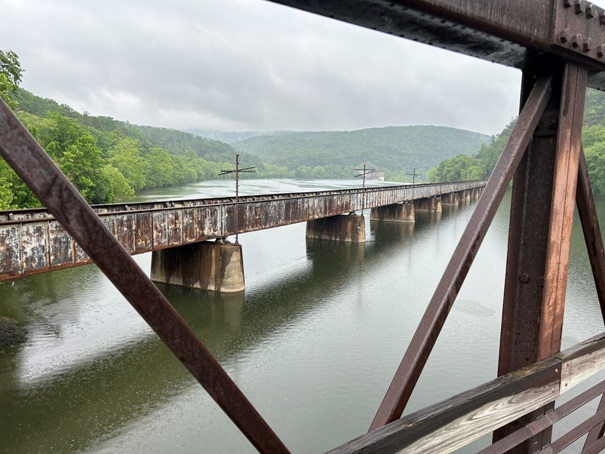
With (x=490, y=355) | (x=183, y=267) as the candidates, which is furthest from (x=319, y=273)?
(x=490, y=355)

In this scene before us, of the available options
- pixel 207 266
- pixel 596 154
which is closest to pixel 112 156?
pixel 207 266

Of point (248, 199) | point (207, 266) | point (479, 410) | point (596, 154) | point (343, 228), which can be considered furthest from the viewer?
point (596, 154)

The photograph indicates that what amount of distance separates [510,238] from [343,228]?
27.9 m

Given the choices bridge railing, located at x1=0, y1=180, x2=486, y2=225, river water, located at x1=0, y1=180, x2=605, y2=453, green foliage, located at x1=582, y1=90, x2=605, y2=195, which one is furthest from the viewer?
green foliage, located at x1=582, y1=90, x2=605, y2=195

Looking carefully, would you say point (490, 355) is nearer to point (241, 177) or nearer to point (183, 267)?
point (183, 267)

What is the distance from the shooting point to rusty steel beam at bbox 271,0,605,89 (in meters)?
1.51

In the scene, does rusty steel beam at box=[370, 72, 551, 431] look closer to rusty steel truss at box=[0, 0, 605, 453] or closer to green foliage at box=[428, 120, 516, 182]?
rusty steel truss at box=[0, 0, 605, 453]

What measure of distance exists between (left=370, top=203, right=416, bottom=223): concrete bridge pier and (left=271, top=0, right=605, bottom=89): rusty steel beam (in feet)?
135

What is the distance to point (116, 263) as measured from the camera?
1071mm

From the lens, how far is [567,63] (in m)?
2.02

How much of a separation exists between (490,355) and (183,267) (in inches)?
464

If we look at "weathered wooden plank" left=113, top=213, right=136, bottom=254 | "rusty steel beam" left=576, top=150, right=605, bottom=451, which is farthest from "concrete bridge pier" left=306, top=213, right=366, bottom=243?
"rusty steel beam" left=576, top=150, right=605, bottom=451

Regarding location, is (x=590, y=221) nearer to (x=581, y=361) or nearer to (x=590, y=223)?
(x=590, y=223)

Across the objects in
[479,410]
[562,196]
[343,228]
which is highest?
[562,196]
